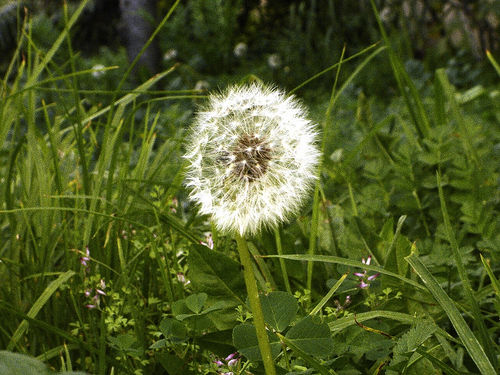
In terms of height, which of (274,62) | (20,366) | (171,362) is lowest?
(171,362)

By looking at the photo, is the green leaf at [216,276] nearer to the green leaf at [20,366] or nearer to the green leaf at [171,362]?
the green leaf at [171,362]

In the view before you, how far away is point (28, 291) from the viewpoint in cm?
171

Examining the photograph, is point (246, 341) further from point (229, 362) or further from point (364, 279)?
point (364, 279)

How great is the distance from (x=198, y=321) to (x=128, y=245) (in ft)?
1.65

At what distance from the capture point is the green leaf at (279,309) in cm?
116

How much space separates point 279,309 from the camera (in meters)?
1.17

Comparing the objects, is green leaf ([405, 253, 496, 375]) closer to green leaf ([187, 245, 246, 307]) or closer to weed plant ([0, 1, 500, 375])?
weed plant ([0, 1, 500, 375])

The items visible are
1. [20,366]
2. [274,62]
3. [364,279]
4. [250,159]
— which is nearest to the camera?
[20,366]

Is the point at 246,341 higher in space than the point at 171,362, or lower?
higher

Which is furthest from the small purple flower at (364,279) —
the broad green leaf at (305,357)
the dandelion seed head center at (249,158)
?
the dandelion seed head center at (249,158)

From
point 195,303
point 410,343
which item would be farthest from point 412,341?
point 195,303

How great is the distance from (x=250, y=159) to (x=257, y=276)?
2.08ft

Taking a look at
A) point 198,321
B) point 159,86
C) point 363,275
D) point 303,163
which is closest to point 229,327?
point 198,321

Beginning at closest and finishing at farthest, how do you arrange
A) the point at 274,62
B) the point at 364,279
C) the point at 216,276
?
the point at 216,276 < the point at 364,279 < the point at 274,62
